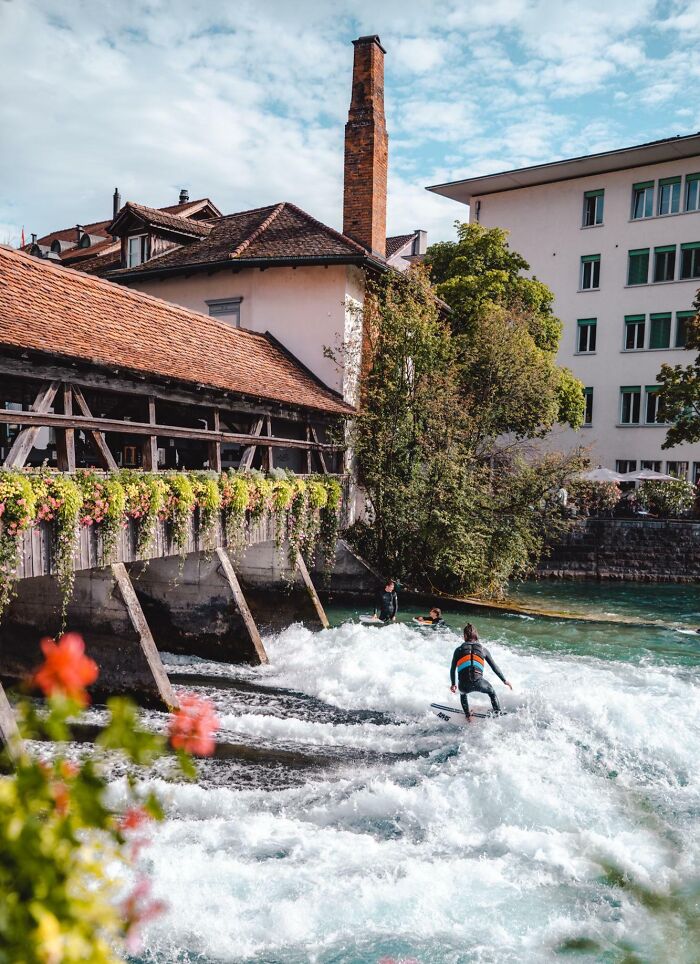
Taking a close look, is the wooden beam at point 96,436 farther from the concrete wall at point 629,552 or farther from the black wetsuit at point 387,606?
the concrete wall at point 629,552

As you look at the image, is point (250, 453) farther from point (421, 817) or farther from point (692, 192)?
point (692, 192)

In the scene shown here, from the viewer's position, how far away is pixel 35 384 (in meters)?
15.6

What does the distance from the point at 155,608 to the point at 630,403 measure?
2456 centimetres

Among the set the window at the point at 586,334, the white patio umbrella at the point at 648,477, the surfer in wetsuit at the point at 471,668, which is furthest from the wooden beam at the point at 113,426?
the window at the point at 586,334

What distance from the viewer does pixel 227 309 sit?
22531 mm

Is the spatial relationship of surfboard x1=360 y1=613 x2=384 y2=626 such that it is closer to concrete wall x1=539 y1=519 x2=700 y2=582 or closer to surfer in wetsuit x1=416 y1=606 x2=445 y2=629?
surfer in wetsuit x1=416 y1=606 x2=445 y2=629

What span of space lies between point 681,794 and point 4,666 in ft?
32.9

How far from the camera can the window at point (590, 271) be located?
33469mm

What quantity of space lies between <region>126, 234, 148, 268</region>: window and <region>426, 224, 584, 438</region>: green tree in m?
9.22

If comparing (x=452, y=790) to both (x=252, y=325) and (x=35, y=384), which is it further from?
(x=252, y=325)

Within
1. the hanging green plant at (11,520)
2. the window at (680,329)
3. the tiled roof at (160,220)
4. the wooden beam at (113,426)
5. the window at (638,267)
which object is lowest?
the hanging green plant at (11,520)

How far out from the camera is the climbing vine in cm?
912

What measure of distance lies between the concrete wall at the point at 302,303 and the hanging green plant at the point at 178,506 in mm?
9298

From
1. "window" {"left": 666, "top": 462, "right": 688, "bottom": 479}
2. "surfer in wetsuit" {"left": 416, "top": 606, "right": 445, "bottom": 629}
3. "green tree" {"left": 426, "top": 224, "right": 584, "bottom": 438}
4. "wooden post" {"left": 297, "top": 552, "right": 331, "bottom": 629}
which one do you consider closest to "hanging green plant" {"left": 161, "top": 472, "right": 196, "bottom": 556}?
"wooden post" {"left": 297, "top": 552, "right": 331, "bottom": 629}
